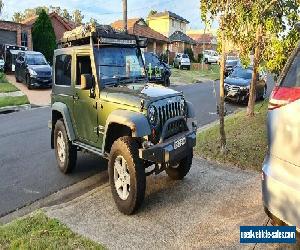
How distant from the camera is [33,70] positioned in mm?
21812

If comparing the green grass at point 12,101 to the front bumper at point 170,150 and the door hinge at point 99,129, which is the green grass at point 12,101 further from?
the front bumper at point 170,150

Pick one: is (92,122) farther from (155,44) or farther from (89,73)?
(155,44)

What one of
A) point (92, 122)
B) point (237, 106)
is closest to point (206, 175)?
point (92, 122)

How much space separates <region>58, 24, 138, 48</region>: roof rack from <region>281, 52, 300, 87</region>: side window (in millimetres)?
3493

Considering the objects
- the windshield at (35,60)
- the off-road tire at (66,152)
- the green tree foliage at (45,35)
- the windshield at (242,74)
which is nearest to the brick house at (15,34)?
the green tree foliage at (45,35)

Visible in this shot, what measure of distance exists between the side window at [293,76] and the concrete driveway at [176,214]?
1959mm

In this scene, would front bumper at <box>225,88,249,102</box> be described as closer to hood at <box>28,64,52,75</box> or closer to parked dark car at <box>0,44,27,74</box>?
hood at <box>28,64,52,75</box>

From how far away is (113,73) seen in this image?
246 inches

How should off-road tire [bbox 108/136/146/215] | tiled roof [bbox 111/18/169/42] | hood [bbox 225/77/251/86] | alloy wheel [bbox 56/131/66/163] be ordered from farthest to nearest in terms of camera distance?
1. tiled roof [bbox 111/18/169/42]
2. hood [bbox 225/77/251/86]
3. alloy wheel [bbox 56/131/66/163]
4. off-road tire [bbox 108/136/146/215]

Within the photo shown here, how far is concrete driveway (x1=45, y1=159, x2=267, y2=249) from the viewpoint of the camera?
4422 millimetres

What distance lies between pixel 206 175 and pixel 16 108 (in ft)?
38.9

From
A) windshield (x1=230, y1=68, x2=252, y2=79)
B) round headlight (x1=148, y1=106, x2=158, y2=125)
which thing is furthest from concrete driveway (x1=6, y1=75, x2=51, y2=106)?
round headlight (x1=148, y1=106, x2=158, y2=125)

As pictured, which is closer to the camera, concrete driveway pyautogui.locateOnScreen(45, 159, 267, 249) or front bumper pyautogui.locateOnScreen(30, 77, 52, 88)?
concrete driveway pyautogui.locateOnScreen(45, 159, 267, 249)

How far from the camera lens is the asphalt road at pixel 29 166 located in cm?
627
